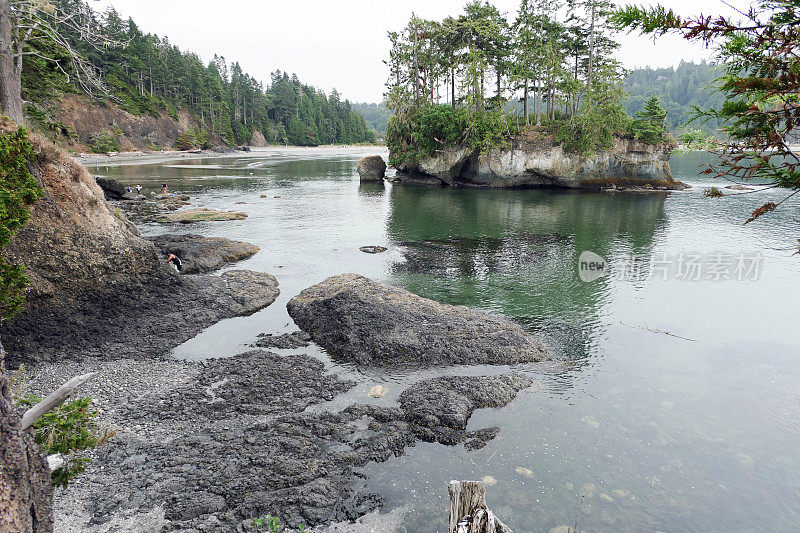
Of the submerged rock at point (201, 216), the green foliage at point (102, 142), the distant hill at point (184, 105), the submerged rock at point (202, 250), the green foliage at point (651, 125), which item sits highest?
the distant hill at point (184, 105)

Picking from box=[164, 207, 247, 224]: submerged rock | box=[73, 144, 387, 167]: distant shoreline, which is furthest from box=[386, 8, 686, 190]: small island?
box=[73, 144, 387, 167]: distant shoreline

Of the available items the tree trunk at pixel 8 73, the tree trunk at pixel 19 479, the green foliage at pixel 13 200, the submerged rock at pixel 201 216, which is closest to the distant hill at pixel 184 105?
the submerged rock at pixel 201 216

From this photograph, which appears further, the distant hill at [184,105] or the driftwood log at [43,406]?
the distant hill at [184,105]

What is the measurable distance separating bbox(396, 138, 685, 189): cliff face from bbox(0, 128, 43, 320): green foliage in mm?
55428

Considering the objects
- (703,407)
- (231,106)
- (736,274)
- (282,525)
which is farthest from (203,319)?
(231,106)

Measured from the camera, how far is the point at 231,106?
475 feet

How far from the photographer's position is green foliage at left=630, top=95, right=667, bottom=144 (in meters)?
58.5

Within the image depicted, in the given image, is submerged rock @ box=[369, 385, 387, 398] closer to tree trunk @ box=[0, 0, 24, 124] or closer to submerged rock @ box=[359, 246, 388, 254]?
submerged rock @ box=[359, 246, 388, 254]

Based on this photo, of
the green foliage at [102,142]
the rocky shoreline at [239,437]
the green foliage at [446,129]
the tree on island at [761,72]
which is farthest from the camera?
the green foliage at [102,142]

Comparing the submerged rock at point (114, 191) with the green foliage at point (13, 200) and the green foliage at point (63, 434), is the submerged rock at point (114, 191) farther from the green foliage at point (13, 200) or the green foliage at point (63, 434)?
the green foliage at point (63, 434)

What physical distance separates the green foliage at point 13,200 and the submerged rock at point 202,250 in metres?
10.5

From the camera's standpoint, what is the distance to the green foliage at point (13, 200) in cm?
1366

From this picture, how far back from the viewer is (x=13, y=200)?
13914 millimetres

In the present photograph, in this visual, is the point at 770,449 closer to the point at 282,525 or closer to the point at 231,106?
the point at 282,525
